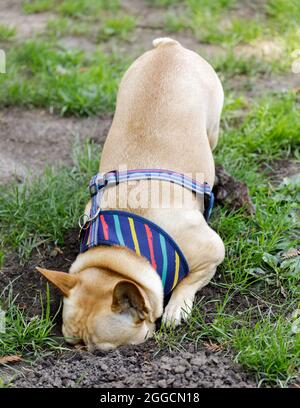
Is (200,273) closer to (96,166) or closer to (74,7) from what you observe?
(96,166)

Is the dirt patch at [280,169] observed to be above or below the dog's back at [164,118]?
below

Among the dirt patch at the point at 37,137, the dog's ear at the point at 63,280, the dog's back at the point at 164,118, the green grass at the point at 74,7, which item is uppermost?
the dog's back at the point at 164,118

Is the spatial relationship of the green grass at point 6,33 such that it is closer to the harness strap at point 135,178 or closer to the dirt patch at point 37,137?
the dirt patch at point 37,137

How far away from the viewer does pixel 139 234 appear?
12.5ft

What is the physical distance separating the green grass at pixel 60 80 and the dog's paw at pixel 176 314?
98.1 inches

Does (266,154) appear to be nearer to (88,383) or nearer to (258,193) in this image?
(258,193)

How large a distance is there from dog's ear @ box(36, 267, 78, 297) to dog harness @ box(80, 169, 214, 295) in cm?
25

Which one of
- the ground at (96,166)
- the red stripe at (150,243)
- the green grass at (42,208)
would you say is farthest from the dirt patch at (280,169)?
the red stripe at (150,243)

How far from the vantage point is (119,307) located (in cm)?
354

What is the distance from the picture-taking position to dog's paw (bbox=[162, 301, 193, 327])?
12.8 ft

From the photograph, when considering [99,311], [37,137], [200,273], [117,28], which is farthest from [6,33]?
[99,311]

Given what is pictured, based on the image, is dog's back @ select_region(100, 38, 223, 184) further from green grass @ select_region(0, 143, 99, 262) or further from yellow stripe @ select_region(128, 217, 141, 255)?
green grass @ select_region(0, 143, 99, 262)

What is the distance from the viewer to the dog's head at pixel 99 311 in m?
3.57

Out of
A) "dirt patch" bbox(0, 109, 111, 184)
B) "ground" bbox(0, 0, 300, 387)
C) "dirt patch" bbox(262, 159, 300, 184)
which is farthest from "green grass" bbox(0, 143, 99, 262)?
"dirt patch" bbox(262, 159, 300, 184)
